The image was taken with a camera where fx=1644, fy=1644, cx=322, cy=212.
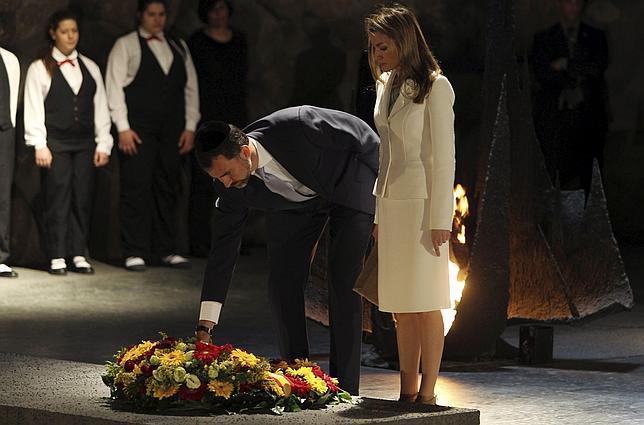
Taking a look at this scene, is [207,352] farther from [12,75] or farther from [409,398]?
[12,75]

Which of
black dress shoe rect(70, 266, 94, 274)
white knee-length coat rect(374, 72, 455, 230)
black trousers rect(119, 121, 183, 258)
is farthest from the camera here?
black trousers rect(119, 121, 183, 258)

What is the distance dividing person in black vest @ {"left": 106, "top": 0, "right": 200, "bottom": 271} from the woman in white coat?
5560mm

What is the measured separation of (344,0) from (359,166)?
710cm

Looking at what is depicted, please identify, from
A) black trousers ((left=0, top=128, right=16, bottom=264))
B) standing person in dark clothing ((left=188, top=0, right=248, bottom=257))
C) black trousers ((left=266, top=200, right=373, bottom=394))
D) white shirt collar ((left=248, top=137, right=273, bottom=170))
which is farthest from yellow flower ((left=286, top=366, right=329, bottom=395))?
standing person in dark clothing ((left=188, top=0, right=248, bottom=257))

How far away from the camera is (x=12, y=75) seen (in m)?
10.6

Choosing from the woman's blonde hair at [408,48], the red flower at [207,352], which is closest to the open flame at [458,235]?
the woman's blonde hair at [408,48]

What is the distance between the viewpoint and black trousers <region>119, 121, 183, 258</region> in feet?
37.1

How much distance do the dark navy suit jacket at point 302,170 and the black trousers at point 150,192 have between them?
5.42m

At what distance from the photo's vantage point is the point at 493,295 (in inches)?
303

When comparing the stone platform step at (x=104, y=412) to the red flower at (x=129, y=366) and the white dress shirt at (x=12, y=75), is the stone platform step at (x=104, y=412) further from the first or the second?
the white dress shirt at (x=12, y=75)

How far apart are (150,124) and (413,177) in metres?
5.90

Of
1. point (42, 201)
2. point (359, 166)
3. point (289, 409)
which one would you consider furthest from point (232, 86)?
point (289, 409)

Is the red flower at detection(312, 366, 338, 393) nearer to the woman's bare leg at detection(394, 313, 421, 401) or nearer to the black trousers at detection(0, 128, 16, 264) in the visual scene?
the woman's bare leg at detection(394, 313, 421, 401)

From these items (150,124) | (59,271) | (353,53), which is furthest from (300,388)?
(353,53)
